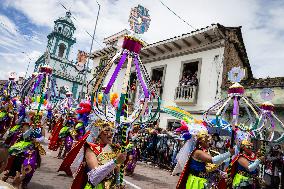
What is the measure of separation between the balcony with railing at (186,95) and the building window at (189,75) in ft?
0.93

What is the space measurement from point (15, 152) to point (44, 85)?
393cm

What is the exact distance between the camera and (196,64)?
60.0ft

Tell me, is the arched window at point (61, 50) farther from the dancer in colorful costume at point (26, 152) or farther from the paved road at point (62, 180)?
the dancer in colorful costume at point (26, 152)

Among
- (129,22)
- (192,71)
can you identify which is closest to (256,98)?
(192,71)

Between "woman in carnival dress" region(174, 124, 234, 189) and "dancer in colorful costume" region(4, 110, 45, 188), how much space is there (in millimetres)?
3071

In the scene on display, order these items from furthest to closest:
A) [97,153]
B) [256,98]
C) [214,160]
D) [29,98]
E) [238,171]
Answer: [256,98], [29,98], [238,171], [214,160], [97,153]

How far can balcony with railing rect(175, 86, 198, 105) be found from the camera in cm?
1673

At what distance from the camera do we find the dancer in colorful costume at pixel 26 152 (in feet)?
19.5

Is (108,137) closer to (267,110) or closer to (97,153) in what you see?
(97,153)

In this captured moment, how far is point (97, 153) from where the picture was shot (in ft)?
12.9

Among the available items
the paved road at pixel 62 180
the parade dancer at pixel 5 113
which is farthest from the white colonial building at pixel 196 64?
the paved road at pixel 62 180

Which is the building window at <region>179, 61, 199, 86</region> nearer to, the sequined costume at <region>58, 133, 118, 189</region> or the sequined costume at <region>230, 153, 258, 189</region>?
the sequined costume at <region>230, 153, 258, 189</region>

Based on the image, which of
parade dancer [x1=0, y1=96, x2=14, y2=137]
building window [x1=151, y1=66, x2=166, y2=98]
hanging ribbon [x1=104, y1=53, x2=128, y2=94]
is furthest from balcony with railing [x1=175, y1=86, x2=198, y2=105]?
hanging ribbon [x1=104, y1=53, x2=128, y2=94]

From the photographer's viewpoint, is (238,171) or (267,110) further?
(267,110)
